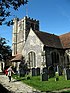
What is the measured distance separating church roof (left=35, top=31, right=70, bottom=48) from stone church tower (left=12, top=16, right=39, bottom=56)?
1678 cm

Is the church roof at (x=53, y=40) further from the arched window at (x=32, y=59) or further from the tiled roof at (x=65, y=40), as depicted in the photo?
the arched window at (x=32, y=59)

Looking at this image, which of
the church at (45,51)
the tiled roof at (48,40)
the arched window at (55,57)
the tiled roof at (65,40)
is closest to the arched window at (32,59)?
the church at (45,51)

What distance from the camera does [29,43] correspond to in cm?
3073

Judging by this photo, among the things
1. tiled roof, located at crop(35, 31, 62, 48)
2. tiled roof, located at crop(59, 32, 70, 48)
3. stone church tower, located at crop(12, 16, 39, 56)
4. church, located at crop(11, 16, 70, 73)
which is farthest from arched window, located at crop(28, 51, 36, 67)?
stone church tower, located at crop(12, 16, 39, 56)

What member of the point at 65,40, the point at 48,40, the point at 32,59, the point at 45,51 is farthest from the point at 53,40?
the point at 32,59

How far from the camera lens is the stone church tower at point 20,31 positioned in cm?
4912

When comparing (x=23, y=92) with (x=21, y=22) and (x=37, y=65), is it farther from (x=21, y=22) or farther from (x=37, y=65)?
(x=21, y=22)

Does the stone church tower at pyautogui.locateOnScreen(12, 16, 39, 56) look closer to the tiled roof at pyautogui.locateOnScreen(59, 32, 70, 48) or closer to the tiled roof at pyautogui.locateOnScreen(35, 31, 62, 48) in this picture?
the tiled roof at pyautogui.locateOnScreen(59, 32, 70, 48)

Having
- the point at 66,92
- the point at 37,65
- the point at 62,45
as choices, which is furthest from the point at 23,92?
the point at 62,45

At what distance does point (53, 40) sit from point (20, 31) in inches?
835

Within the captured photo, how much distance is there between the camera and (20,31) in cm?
5091

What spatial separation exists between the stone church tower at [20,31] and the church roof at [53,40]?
55.1 feet

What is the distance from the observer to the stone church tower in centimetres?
4912

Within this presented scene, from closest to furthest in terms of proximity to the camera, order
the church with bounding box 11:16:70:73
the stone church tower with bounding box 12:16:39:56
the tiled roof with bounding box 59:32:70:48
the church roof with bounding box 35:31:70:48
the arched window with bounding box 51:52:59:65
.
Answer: the church with bounding box 11:16:70:73, the arched window with bounding box 51:52:59:65, the church roof with bounding box 35:31:70:48, the tiled roof with bounding box 59:32:70:48, the stone church tower with bounding box 12:16:39:56
